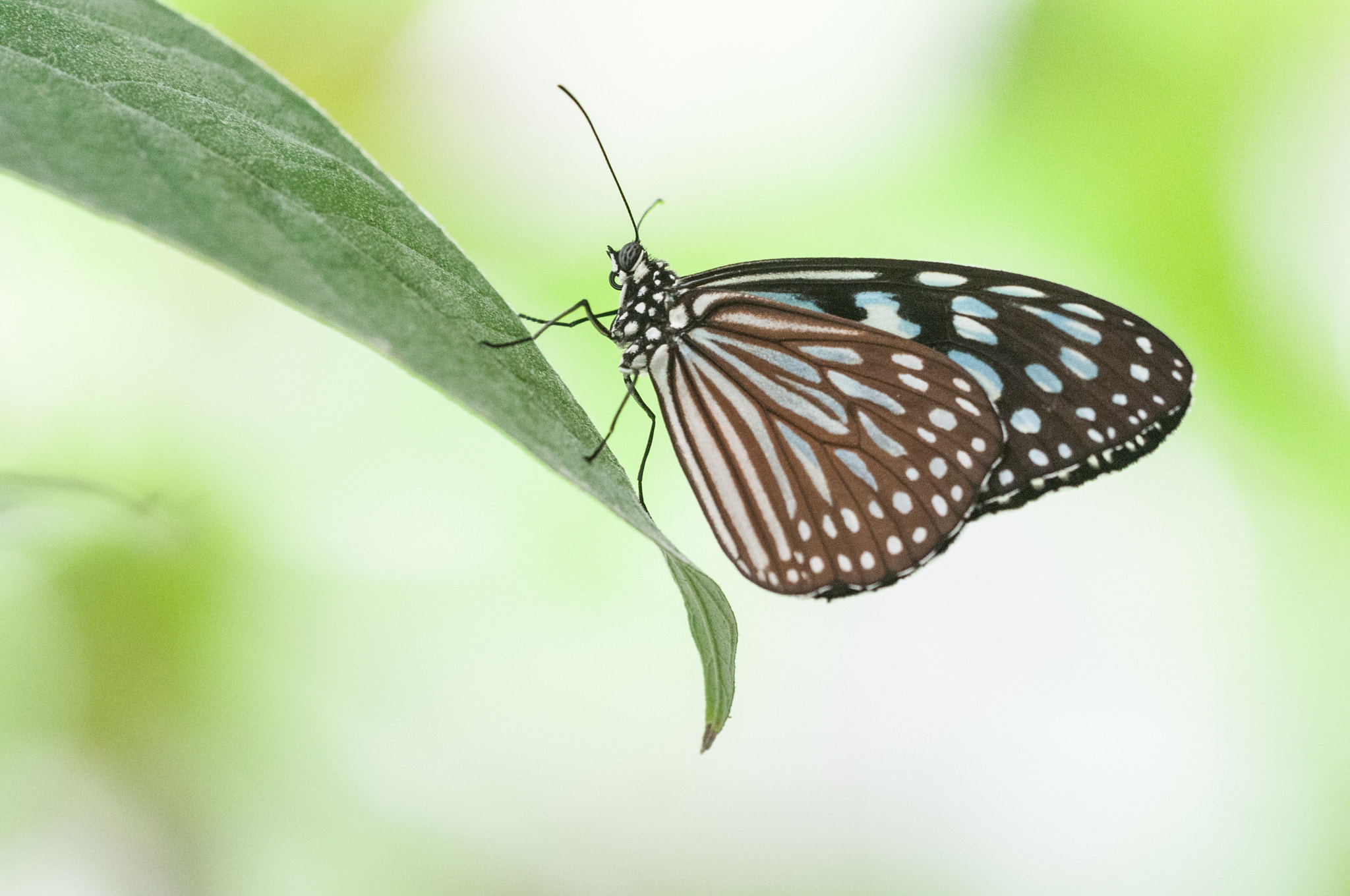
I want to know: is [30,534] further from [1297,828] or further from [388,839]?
[1297,828]

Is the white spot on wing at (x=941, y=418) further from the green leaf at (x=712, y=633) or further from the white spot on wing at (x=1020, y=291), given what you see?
the green leaf at (x=712, y=633)

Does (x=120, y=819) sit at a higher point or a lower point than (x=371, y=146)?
lower

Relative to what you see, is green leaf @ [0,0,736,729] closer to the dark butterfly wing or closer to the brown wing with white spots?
the brown wing with white spots

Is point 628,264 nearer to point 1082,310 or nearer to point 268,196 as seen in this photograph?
point 1082,310

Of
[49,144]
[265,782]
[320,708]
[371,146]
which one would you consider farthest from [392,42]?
[49,144]

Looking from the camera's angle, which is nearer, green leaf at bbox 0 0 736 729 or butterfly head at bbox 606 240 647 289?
green leaf at bbox 0 0 736 729

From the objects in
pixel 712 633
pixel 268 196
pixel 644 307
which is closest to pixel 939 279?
pixel 644 307

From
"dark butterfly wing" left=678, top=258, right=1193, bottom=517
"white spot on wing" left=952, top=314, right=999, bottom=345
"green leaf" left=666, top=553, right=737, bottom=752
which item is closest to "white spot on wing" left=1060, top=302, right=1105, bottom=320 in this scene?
"dark butterfly wing" left=678, top=258, right=1193, bottom=517
